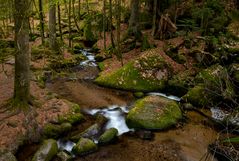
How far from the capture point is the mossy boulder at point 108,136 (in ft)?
33.2

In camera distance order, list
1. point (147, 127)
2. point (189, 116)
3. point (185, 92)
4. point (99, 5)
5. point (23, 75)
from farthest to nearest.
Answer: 1. point (99, 5)
2. point (185, 92)
3. point (189, 116)
4. point (147, 127)
5. point (23, 75)

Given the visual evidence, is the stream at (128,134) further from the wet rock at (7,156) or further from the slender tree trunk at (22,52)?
the slender tree trunk at (22,52)

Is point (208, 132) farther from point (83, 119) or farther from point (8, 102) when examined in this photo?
point (8, 102)

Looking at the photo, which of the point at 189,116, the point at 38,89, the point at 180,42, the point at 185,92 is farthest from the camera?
the point at 180,42

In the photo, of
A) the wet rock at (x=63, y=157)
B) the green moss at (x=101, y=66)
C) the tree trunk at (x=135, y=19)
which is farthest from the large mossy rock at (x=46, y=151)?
the tree trunk at (x=135, y=19)

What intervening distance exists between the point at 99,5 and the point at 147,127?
23.3 metres

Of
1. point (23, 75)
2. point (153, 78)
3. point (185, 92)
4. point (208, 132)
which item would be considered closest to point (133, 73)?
point (153, 78)

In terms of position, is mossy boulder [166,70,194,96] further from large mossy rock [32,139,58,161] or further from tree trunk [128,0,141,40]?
large mossy rock [32,139,58,161]

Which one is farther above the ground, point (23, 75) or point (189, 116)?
point (23, 75)

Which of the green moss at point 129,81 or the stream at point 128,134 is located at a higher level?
the green moss at point 129,81

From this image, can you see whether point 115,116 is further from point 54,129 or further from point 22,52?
point 22,52

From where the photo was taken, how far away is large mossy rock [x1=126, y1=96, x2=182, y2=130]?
36.9ft

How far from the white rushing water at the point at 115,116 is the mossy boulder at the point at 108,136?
413mm

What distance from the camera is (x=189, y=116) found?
40.4ft
